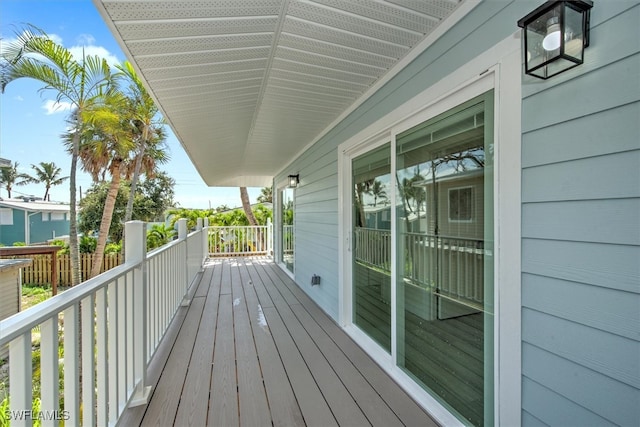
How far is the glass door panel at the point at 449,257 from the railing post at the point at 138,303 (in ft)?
5.99

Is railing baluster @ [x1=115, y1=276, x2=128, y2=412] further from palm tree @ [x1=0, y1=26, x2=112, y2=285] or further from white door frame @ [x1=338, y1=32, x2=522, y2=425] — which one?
palm tree @ [x1=0, y1=26, x2=112, y2=285]

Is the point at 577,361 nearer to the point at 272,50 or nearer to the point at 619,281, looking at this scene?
the point at 619,281

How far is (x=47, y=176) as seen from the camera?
A: 33.1 metres

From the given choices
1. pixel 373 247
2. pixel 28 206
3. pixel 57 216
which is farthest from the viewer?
pixel 57 216

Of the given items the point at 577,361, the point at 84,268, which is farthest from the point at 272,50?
the point at 84,268

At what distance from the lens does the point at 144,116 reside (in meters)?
8.71

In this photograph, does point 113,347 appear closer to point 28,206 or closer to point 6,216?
point 28,206

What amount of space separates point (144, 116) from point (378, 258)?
8887 millimetres

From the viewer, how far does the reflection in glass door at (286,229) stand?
6519mm

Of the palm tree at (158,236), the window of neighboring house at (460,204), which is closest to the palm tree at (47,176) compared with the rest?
the palm tree at (158,236)

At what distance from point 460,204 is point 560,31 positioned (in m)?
0.89

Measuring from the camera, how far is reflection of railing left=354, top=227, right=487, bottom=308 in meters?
1.61

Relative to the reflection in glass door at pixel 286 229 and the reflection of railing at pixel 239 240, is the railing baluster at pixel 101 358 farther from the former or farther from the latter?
the reflection of railing at pixel 239 240

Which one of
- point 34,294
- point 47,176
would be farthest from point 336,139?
point 47,176
